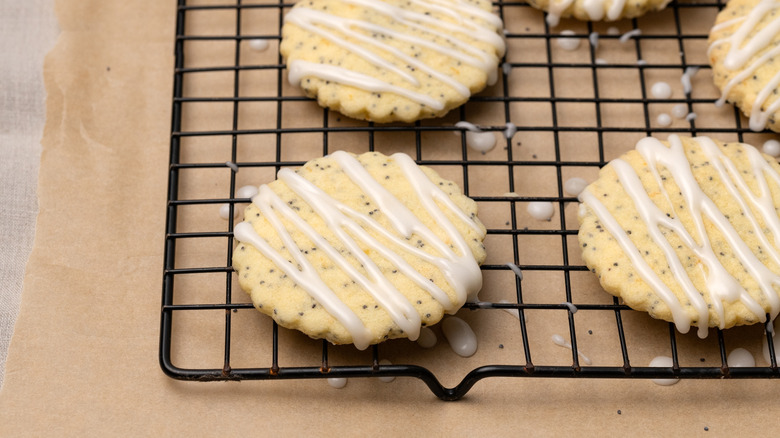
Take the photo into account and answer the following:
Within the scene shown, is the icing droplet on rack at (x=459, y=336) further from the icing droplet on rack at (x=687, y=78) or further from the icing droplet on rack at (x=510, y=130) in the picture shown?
the icing droplet on rack at (x=687, y=78)

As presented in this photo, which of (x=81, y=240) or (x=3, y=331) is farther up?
(x=81, y=240)

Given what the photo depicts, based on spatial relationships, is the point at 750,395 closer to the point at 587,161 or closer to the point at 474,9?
the point at 587,161

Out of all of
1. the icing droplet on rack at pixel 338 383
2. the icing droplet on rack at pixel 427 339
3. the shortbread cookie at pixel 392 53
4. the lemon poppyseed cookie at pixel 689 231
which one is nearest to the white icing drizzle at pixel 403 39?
the shortbread cookie at pixel 392 53

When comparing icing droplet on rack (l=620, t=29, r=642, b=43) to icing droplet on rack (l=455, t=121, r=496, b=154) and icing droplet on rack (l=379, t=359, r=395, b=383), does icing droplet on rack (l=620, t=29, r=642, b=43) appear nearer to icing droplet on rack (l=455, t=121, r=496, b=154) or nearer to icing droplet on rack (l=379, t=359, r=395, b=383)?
icing droplet on rack (l=455, t=121, r=496, b=154)

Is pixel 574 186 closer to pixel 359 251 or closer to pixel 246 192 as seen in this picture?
pixel 359 251

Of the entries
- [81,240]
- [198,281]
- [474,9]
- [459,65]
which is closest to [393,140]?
[459,65]

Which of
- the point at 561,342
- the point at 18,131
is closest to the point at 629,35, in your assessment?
the point at 561,342
